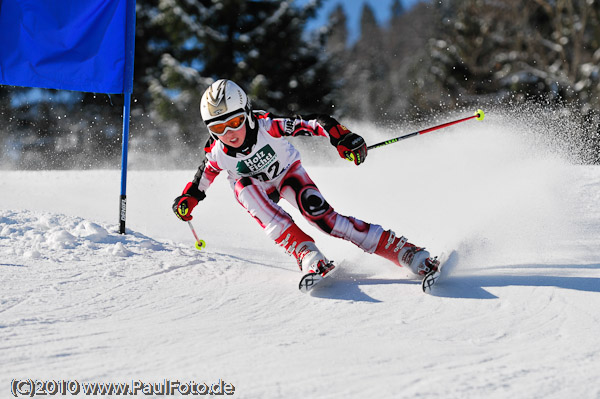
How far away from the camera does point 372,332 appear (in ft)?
8.04

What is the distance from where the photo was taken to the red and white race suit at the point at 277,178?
138 inches

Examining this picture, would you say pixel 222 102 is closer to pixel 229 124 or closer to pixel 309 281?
pixel 229 124

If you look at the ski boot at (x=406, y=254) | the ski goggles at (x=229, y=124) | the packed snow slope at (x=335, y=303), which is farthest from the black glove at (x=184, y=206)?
the ski boot at (x=406, y=254)

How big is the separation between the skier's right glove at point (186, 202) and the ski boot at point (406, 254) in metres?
1.22

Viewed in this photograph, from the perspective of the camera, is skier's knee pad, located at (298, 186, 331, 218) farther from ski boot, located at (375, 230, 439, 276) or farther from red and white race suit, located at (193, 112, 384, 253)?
ski boot, located at (375, 230, 439, 276)

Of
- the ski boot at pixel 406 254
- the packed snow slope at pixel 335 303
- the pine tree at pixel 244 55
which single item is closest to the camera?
the packed snow slope at pixel 335 303

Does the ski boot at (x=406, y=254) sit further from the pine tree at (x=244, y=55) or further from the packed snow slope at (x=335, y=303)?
the pine tree at (x=244, y=55)

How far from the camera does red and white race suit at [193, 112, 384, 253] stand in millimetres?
3510

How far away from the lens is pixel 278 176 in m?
3.74

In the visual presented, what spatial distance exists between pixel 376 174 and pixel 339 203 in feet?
2.66

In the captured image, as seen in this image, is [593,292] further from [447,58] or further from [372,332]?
[447,58]

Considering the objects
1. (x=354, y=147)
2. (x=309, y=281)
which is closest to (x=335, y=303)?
(x=309, y=281)

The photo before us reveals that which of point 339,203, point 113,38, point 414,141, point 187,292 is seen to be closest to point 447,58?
point 414,141

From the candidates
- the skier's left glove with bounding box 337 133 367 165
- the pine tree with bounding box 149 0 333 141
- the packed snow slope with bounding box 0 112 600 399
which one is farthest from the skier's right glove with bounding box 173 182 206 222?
the pine tree with bounding box 149 0 333 141
